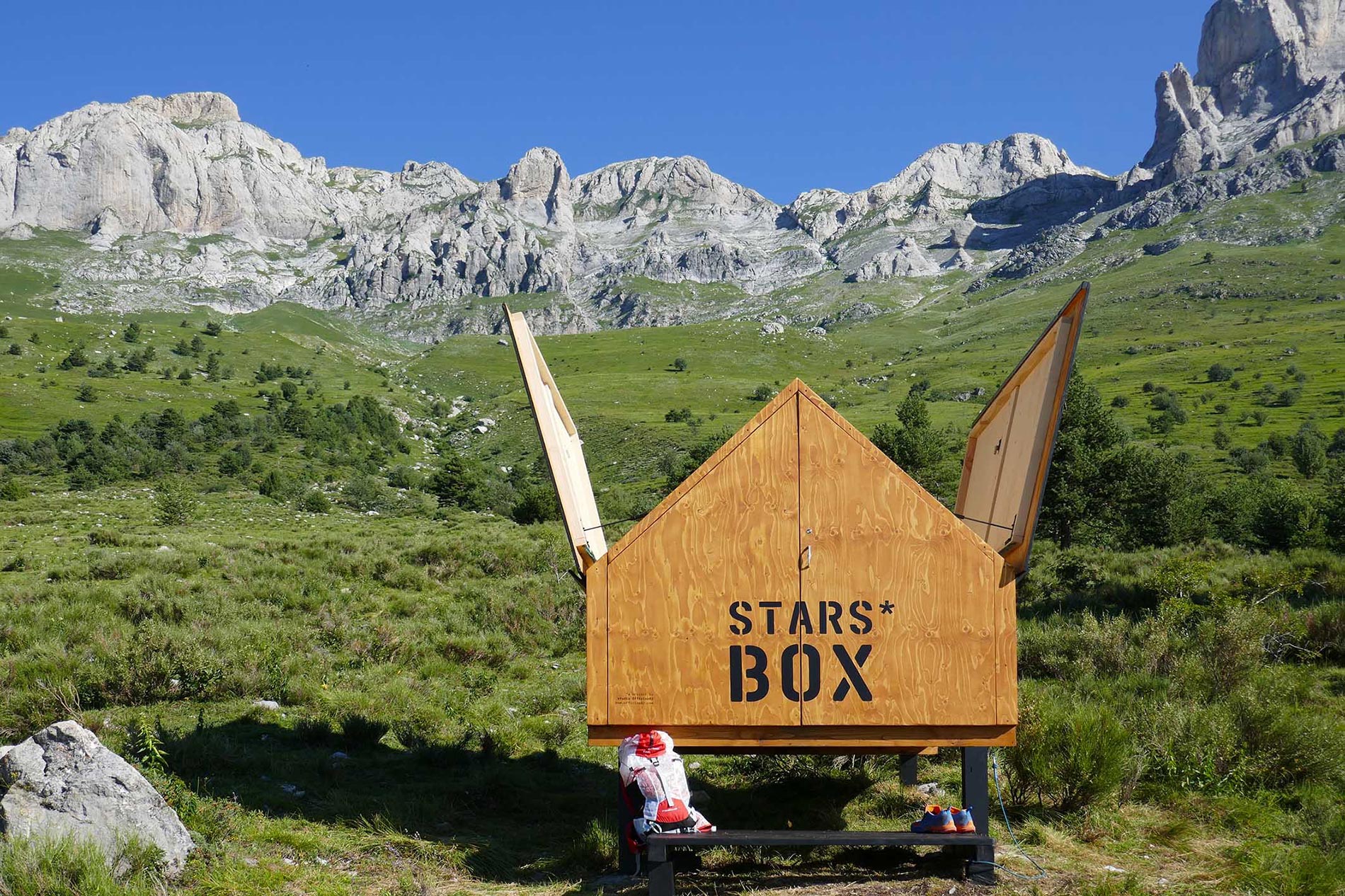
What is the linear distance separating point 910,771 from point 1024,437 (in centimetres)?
365

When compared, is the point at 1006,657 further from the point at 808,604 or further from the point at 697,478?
the point at 697,478

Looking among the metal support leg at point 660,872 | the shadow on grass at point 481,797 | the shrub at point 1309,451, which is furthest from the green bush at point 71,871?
the shrub at point 1309,451

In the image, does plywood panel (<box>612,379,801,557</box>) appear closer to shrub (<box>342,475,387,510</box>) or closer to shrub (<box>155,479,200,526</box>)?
shrub (<box>155,479,200,526</box>)

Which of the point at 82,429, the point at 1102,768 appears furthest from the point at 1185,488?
the point at 82,429

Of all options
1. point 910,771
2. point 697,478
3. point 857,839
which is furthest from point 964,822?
point 697,478

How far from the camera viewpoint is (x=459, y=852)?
6.69 meters

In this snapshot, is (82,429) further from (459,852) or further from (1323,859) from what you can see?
(1323,859)

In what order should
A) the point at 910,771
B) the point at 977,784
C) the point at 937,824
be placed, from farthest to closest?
1. the point at 910,771
2. the point at 977,784
3. the point at 937,824

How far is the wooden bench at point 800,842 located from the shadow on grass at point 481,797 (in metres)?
0.45

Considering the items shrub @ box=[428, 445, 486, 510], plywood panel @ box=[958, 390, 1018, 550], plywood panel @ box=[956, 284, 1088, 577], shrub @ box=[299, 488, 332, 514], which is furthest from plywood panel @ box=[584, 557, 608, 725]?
shrub @ box=[428, 445, 486, 510]

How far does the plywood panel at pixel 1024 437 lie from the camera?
6504 mm

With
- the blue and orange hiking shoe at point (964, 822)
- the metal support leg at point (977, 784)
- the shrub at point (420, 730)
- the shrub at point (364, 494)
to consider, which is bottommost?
the shrub at point (420, 730)

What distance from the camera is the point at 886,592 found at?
21.5ft

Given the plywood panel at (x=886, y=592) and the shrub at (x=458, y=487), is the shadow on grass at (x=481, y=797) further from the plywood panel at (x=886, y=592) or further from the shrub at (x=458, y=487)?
the shrub at (x=458, y=487)
